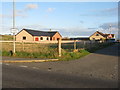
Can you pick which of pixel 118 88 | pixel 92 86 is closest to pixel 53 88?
pixel 92 86

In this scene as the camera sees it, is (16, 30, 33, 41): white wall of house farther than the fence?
Yes

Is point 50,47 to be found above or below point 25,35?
below

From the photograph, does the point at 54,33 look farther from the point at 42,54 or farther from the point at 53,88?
the point at 53,88

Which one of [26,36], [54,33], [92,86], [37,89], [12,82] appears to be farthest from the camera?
[54,33]

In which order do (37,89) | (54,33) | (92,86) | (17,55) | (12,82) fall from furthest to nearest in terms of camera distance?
1. (54,33)
2. (17,55)
3. (12,82)
4. (92,86)
5. (37,89)

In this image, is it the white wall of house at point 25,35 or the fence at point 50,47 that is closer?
the fence at point 50,47

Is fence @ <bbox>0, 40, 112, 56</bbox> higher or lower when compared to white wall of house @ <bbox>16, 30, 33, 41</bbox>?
lower

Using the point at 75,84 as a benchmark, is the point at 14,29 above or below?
above

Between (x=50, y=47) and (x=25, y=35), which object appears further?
(x=25, y=35)

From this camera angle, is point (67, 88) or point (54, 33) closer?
point (67, 88)

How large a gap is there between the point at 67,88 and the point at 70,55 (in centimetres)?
890

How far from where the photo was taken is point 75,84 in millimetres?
6059

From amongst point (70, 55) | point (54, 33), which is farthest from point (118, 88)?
point (54, 33)

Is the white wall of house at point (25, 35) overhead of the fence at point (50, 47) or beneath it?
overhead
